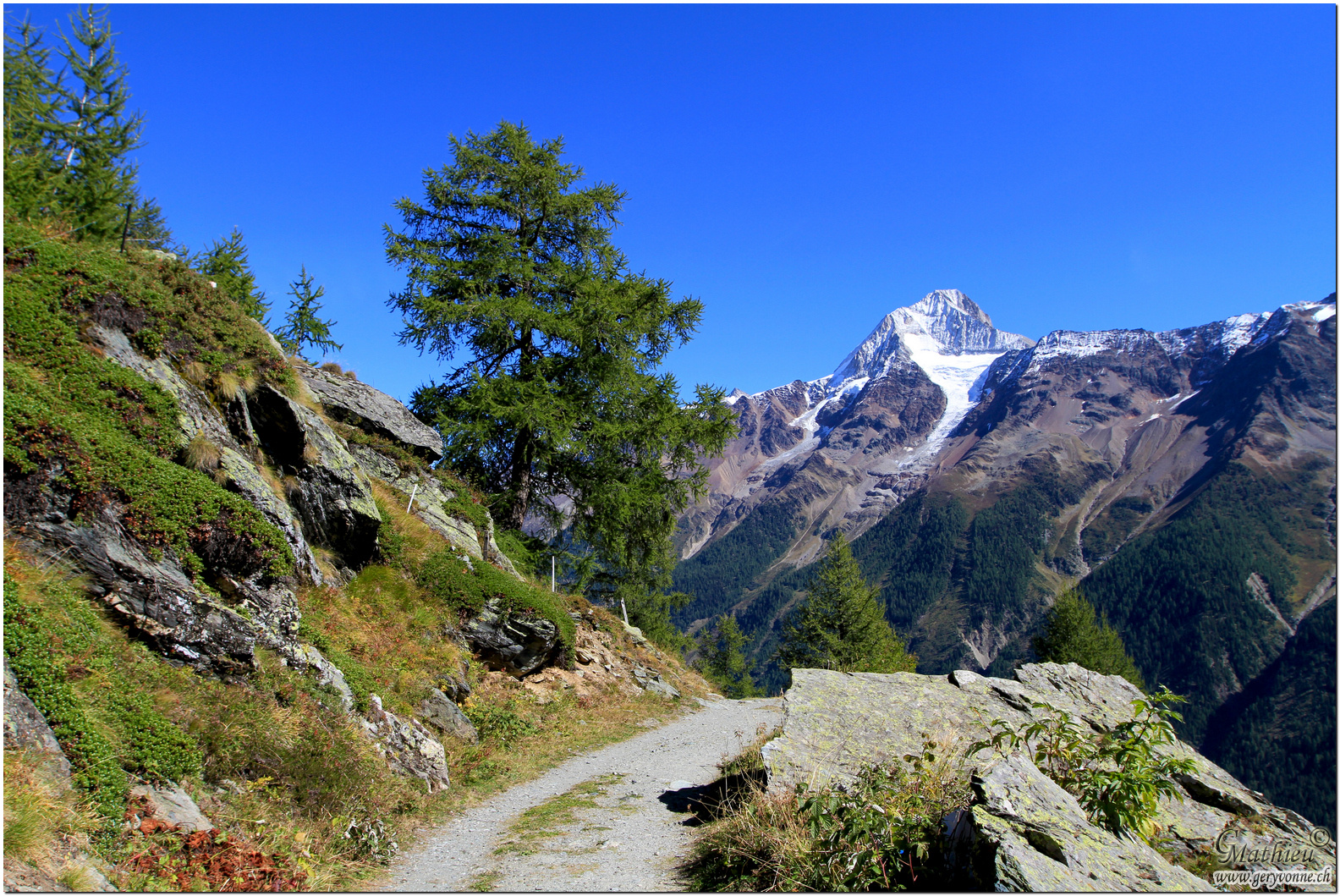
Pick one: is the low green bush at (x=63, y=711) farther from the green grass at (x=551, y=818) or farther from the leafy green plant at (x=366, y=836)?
the green grass at (x=551, y=818)

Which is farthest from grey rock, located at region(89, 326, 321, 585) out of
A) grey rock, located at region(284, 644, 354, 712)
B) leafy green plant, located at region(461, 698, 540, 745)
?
leafy green plant, located at region(461, 698, 540, 745)

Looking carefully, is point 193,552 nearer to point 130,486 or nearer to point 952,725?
point 130,486

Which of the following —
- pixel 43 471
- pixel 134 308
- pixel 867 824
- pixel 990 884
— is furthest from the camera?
pixel 134 308

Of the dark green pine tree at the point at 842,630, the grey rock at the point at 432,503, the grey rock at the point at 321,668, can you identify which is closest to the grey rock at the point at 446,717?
the grey rock at the point at 321,668

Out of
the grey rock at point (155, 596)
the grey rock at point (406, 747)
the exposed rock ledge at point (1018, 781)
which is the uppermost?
the grey rock at point (155, 596)

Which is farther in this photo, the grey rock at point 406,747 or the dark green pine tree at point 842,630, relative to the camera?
the dark green pine tree at point 842,630

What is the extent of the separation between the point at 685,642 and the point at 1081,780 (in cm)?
3367

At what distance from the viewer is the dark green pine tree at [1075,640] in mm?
43375

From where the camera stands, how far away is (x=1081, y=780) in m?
6.34

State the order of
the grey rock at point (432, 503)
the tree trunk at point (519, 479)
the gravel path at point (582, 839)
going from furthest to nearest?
the tree trunk at point (519, 479), the grey rock at point (432, 503), the gravel path at point (582, 839)

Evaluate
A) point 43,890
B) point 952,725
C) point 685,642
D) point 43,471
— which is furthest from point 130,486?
point 685,642

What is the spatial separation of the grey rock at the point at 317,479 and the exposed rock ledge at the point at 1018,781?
8.89 metres

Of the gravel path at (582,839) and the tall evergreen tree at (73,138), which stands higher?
the tall evergreen tree at (73,138)

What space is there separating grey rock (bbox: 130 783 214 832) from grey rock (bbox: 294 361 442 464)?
1229cm
